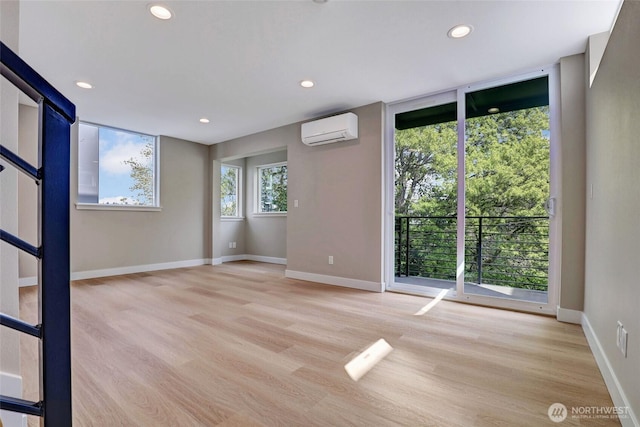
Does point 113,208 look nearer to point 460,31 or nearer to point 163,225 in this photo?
point 163,225

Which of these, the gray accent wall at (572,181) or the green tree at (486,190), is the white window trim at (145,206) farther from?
the gray accent wall at (572,181)

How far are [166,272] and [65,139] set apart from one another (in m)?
4.69

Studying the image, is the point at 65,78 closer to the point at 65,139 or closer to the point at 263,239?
the point at 65,139

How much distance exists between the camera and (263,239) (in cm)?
629

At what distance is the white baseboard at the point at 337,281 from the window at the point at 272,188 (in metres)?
1.91

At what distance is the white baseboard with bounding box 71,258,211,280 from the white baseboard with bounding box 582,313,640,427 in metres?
5.46

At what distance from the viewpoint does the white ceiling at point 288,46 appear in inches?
79.4

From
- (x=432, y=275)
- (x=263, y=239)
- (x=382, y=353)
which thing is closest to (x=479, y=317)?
(x=382, y=353)

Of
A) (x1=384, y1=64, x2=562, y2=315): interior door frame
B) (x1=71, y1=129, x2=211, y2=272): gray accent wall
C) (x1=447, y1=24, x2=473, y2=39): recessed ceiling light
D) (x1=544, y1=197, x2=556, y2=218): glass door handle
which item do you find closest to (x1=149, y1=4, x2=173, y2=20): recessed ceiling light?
(x1=447, y1=24, x2=473, y2=39): recessed ceiling light

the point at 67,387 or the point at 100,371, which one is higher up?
the point at 67,387

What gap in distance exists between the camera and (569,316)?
2.55 meters

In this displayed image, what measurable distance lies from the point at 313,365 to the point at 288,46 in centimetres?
239

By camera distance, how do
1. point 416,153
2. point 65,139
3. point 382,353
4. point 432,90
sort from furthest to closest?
1. point 416,153
2. point 432,90
3. point 382,353
4. point 65,139

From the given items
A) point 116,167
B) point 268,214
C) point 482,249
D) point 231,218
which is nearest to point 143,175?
point 116,167
